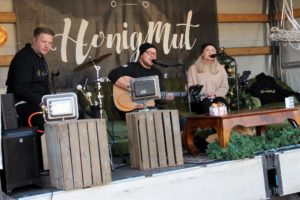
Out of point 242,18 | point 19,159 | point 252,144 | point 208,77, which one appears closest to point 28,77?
point 19,159

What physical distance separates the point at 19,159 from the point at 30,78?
38.1 inches

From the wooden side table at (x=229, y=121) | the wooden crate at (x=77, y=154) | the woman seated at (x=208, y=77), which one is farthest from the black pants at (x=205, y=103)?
the wooden crate at (x=77, y=154)

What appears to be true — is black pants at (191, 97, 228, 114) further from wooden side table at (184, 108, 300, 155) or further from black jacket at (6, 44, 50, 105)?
black jacket at (6, 44, 50, 105)

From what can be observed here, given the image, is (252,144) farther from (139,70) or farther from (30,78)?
(30,78)

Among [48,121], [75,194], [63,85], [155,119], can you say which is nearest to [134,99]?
[155,119]

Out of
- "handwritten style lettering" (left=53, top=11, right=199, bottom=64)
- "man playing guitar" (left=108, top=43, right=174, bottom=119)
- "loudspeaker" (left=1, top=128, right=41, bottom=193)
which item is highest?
"handwritten style lettering" (left=53, top=11, right=199, bottom=64)

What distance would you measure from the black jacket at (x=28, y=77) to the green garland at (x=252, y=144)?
5.18ft

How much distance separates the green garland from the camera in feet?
14.1

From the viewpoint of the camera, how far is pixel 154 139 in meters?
4.14

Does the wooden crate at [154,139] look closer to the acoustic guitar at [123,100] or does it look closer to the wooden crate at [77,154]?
the wooden crate at [77,154]

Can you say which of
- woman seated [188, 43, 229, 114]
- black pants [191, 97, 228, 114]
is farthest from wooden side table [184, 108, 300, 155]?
woman seated [188, 43, 229, 114]

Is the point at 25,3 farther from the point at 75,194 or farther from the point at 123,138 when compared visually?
the point at 75,194

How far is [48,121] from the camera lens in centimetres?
375

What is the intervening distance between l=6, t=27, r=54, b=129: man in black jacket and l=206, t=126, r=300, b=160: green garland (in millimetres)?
1514
